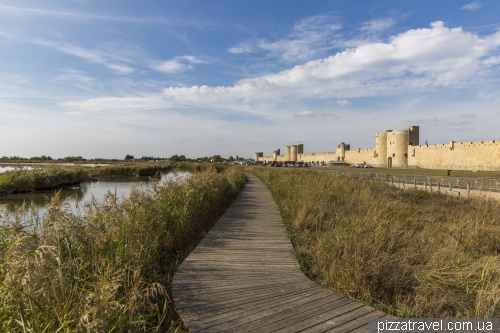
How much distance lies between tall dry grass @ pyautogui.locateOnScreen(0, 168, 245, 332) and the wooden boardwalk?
283 mm

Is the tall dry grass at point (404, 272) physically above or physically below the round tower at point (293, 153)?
below

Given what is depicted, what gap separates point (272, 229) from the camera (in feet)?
24.2

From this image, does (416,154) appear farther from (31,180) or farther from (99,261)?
(99,261)

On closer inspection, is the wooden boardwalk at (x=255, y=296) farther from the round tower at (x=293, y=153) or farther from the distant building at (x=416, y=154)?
the round tower at (x=293, y=153)

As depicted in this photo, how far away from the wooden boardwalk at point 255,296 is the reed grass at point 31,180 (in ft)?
75.8

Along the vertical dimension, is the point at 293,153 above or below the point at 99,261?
above

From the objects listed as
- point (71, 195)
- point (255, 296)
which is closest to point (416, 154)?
point (255, 296)

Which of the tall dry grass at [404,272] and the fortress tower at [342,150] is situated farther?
the fortress tower at [342,150]

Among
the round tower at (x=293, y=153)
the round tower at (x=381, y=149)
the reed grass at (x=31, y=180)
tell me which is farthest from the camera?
the round tower at (x=293, y=153)

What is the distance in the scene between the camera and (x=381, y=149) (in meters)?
52.1

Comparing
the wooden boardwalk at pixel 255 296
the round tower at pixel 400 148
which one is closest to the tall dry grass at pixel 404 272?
the wooden boardwalk at pixel 255 296

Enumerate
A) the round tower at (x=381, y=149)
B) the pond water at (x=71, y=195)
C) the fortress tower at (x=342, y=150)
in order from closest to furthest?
the pond water at (x=71, y=195) < the round tower at (x=381, y=149) < the fortress tower at (x=342, y=150)

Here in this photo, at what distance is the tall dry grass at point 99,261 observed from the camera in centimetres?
221

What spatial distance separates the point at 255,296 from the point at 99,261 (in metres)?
1.98
